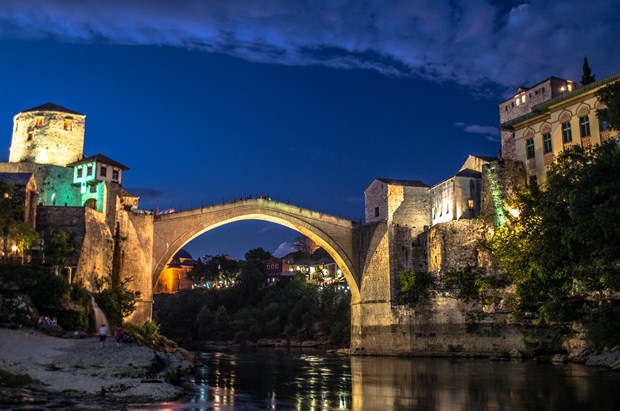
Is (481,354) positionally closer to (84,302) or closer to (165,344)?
(165,344)

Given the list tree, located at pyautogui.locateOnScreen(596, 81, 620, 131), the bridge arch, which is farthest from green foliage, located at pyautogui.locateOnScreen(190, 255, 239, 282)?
tree, located at pyautogui.locateOnScreen(596, 81, 620, 131)

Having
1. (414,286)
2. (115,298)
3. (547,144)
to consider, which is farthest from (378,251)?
(115,298)

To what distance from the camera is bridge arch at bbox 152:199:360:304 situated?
1313 inches

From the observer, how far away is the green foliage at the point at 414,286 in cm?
3447

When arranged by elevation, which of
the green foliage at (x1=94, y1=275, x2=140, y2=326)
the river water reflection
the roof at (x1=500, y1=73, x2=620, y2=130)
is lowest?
the river water reflection

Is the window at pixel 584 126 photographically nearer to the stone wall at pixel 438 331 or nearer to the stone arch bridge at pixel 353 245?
the stone wall at pixel 438 331

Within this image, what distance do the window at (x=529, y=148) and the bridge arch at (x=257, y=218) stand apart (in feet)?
39.1

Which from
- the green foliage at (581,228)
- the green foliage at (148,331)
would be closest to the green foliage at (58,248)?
the green foliage at (148,331)

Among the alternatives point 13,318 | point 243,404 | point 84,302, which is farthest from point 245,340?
point 243,404

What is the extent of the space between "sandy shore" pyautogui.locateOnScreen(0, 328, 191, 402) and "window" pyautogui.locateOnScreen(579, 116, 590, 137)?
22.4 m

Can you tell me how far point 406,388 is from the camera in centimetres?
1850

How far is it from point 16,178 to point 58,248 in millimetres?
4149

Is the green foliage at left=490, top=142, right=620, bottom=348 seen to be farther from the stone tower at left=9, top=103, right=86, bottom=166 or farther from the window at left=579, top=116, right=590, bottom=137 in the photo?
the stone tower at left=9, top=103, right=86, bottom=166

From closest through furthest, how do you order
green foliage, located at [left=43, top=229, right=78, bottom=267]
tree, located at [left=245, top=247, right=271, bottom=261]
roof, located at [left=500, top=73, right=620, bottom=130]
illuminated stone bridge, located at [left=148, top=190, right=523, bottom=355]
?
1. green foliage, located at [left=43, top=229, right=78, bottom=267]
2. roof, located at [left=500, top=73, right=620, bottom=130]
3. illuminated stone bridge, located at [left=148, top=190, right=523, bottom=355]
4. tree, located at [left=245, top=247, right=271, bottom=261]
